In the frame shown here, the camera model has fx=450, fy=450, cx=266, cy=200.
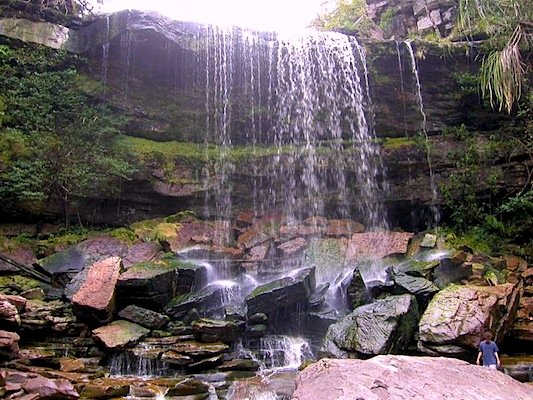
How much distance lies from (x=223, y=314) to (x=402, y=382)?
19.8ft

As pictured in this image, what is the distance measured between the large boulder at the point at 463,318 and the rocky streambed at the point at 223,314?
0.08ft

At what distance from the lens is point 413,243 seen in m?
12.5

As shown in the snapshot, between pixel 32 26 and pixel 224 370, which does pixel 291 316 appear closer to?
pixel 224 370

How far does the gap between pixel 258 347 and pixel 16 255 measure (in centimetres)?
639

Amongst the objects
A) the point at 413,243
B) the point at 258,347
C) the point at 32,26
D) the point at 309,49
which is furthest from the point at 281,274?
the point at 32,26

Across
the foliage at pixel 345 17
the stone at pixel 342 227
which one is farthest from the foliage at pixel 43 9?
the stone at pixel 342 227

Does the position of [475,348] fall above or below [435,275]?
below

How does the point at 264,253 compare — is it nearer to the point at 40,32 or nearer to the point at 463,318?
the point at 463,318

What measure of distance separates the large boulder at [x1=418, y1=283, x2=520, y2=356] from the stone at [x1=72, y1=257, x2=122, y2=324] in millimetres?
5638

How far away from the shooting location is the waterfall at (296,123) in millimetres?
14273

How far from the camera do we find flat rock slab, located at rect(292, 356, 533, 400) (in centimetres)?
328

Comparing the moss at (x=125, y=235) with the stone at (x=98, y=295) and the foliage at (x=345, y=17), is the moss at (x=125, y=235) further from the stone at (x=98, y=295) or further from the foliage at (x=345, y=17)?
the foliage at (x=345, y=17)

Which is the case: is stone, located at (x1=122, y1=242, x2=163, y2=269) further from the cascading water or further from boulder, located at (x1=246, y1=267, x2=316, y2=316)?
boulder, located at (x1=246, y1=267, x2=316, y2=316)

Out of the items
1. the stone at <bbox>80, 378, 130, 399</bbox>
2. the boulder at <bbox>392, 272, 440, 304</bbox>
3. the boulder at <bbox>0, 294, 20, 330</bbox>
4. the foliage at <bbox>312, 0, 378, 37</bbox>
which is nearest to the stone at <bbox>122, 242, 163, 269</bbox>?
the boulder at <bbox>0, 294, 20, 330</bbox>
